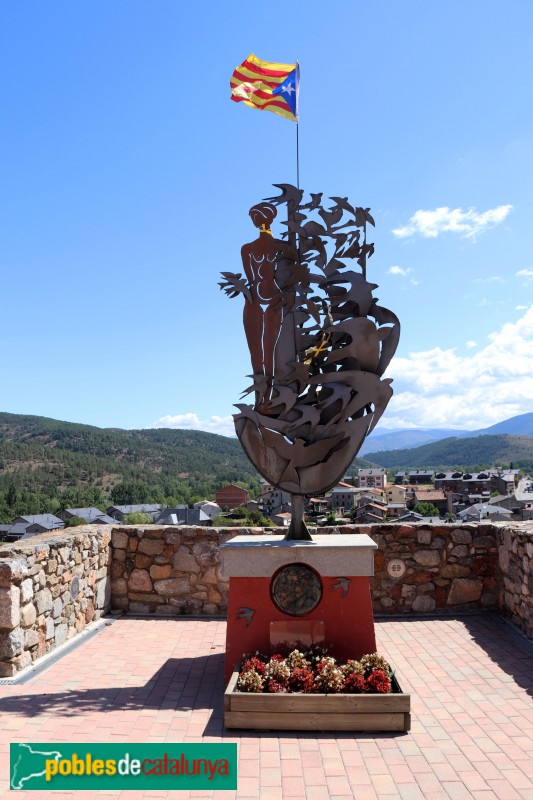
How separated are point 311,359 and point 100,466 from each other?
80329mm

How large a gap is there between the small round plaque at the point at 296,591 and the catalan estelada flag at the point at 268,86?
5.32 m

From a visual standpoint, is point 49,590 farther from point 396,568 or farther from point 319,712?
point 396,568

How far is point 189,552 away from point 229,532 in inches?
23.3

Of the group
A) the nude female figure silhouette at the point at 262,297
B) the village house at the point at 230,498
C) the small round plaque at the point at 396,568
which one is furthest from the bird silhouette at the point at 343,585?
the village house at the point at 230,498

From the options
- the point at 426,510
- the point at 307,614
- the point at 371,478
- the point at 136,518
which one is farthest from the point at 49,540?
the point at 371,478

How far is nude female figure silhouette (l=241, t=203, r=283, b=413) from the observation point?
242 inches

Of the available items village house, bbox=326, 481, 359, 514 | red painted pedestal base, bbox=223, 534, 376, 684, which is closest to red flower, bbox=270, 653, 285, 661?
red painted pedestal base, bbox=223, 534, 376, 684

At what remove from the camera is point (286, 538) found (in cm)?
588

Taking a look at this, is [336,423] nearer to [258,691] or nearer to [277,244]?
[277,244]

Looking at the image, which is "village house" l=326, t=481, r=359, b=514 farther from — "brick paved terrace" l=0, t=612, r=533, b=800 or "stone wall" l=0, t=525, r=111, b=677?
"brick paved terrace" l=0, t=612, r=533, b=800

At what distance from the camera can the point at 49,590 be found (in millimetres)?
6109

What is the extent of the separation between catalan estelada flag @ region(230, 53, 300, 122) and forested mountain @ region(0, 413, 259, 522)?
56574 millimetres

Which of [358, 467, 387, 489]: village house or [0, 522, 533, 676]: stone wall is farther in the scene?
[358, 467, 387, 489]: village house

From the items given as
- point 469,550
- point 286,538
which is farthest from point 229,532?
point 469,550
